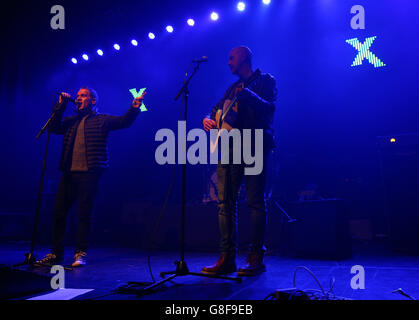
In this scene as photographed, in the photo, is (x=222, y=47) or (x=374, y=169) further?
(x=222, y=47)

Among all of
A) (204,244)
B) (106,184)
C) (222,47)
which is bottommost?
(204,244)

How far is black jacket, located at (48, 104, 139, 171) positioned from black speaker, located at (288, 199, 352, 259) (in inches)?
91.2

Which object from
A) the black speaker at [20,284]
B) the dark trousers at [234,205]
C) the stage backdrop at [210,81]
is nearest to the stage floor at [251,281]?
the black speaker at [20,284]

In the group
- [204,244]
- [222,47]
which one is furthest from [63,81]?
[204,244]

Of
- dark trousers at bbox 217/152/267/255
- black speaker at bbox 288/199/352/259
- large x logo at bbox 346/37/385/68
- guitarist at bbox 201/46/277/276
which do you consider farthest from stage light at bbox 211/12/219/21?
dark trousers at bbox 217/152/267/255

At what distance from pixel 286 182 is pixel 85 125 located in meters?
3.99

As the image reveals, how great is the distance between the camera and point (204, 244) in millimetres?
4398

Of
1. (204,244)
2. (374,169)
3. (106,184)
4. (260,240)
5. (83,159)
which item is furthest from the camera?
(106,184)

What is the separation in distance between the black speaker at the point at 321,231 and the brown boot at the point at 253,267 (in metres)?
1.40

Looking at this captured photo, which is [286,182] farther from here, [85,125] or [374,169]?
[85,125]

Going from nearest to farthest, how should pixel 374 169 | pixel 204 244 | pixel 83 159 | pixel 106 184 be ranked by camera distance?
pixel 83 159
pixel 204 244
pixel 374 169
pixel 106 184

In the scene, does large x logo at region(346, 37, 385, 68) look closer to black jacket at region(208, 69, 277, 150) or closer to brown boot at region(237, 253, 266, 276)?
black jacket at region(208, 69, 277, 150)

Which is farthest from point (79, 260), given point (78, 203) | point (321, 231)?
point (321, 231)

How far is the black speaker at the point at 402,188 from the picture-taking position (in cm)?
355
